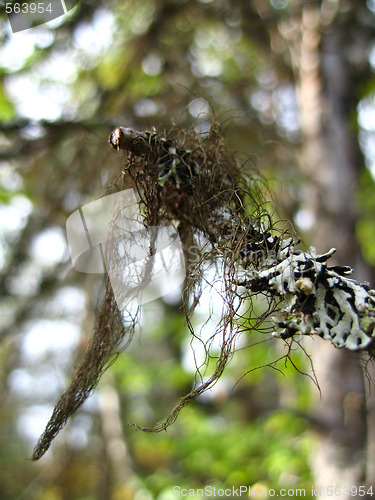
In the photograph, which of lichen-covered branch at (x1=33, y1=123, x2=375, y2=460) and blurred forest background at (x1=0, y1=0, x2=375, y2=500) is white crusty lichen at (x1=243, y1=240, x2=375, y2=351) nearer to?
lichen-covered branch at (x1=33, y1=123, x2=375, y2=460)

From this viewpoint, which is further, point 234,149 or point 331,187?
point 331,187

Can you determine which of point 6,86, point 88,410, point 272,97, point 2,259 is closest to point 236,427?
point 2,259

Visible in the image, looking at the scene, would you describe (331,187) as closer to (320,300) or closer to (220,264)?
(220,264)

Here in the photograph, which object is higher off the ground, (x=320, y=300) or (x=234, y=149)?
(x=234, y=149)

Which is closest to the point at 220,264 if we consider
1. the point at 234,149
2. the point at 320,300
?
the point at 320,300

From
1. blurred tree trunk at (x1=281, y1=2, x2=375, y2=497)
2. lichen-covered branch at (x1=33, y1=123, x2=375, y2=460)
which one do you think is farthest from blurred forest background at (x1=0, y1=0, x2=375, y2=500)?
lichen-covered branch at (x1=33, y1=123, x2=375, y2=460)

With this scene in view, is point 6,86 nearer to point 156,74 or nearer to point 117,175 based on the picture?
point 156,74

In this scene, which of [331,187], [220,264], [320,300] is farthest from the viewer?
[331,187]

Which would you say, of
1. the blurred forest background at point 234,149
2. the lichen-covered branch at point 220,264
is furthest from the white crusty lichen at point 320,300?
the blurred forest background at point 234,149
